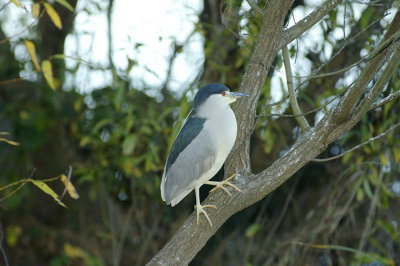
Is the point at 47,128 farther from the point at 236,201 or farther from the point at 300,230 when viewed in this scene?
the point at 236,201

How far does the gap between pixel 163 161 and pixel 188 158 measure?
1.66m

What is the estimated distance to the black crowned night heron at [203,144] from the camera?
206cm

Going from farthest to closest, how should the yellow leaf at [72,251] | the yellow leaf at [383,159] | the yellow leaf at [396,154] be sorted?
the yellow leaf at [72,251], the yellow leaf at [396,154], the yellow leaf at [383,159]

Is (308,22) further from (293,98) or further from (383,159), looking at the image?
(383,159)

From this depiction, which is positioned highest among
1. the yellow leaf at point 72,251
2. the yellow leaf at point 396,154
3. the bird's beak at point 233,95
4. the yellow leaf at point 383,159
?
the bird's beak at point 233,95

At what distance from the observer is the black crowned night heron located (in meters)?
2.06

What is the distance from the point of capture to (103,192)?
13.7ft

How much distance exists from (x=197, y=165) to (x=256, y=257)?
1.84 meters

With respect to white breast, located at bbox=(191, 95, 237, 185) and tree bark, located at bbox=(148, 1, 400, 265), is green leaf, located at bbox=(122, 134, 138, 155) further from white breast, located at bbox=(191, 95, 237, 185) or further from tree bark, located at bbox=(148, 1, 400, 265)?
tree bark, located at bbox=(148, 1, 400, 265)

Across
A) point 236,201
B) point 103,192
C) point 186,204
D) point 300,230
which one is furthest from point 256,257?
point 236,201

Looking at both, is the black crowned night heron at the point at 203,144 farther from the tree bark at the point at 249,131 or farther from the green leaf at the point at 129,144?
the green leaf at the point at 129,144

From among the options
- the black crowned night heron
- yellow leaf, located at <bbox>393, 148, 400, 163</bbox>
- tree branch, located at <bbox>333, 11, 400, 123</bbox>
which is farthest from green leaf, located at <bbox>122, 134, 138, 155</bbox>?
tree branch, located at <bbox>333, 11, 400, 123</bbox>

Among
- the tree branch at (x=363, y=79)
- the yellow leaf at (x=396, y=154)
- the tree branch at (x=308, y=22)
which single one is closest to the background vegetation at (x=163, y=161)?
the yellow leaf at (x=396, y=154)

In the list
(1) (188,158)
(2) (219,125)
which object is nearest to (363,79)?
(2) (219,125)
